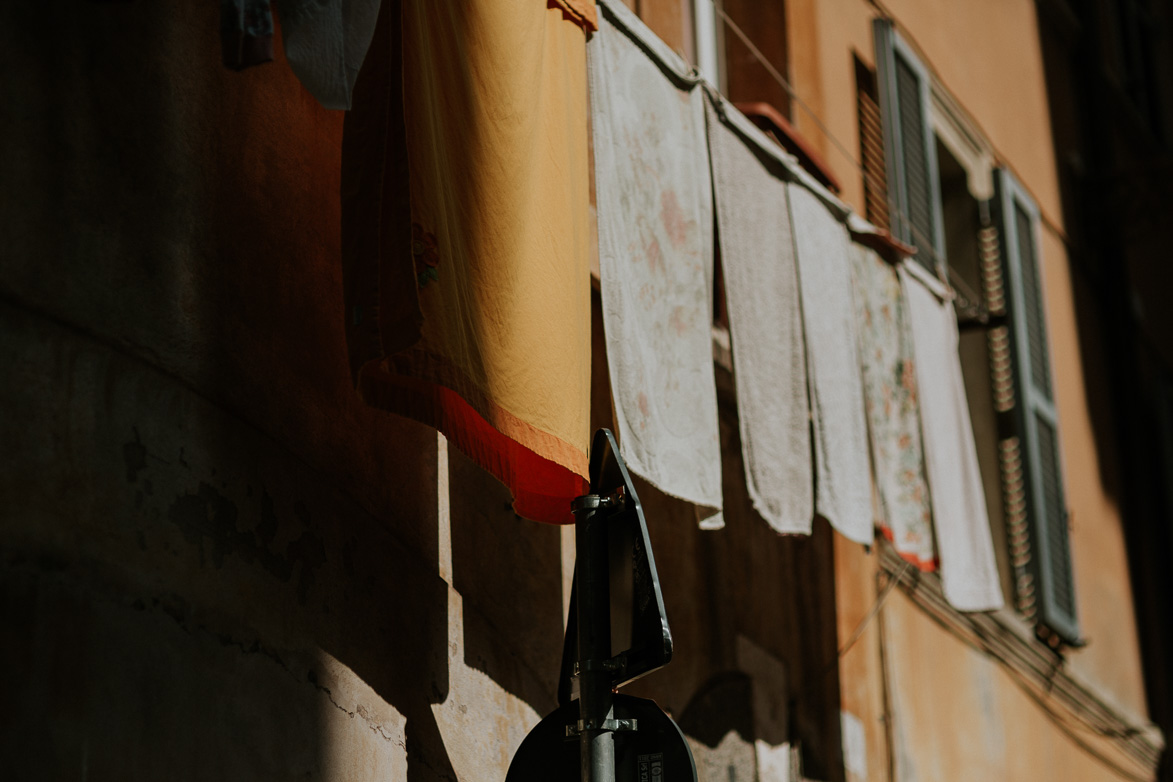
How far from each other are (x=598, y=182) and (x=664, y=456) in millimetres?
728

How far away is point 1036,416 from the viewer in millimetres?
7805

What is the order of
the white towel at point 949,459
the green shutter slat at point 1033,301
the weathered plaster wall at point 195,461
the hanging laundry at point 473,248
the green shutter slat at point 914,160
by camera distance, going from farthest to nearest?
1. the green shutter slat at point 1033,301
2. the green shutter slat at point 914,160
3. the white towel at point 949,459
4. the hanging laundry at point 473,248
5. the weathered plaster wall at point 195,461

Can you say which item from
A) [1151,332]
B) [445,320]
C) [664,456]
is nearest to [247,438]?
[445,320]

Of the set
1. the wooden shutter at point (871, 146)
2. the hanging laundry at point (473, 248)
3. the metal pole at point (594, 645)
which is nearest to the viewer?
the hanging laundry at point (473, 248)

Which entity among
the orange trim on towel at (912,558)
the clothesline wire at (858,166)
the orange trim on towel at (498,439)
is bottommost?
the orange trim on towel at (498,439)

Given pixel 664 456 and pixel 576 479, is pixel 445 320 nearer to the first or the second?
pixel 576 479

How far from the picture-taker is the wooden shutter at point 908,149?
6.90 meters

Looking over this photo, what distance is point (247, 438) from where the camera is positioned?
3.02m

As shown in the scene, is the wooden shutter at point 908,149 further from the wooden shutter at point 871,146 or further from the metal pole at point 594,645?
the metal pole at point 594,645

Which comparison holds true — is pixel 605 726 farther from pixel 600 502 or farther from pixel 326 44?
pixel 326 44

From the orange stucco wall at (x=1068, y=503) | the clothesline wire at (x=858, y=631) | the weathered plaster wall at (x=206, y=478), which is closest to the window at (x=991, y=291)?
the orange stucco wall at (x=1068, y=503)

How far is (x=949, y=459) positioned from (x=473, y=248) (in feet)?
9.89

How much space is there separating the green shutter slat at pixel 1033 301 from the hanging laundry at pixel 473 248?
5.11 m

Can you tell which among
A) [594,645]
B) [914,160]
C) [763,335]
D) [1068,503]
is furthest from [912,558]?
[1068,503]
